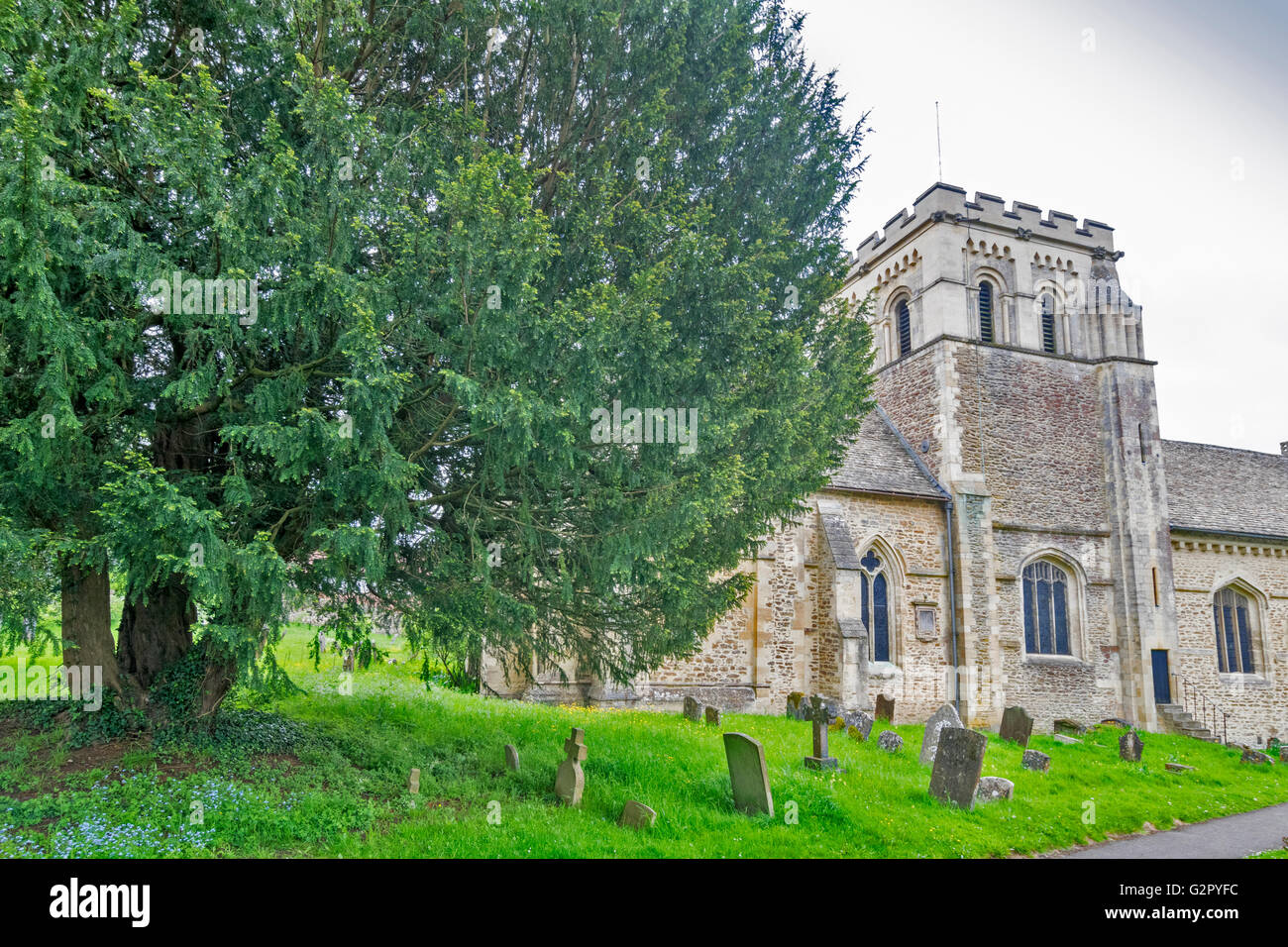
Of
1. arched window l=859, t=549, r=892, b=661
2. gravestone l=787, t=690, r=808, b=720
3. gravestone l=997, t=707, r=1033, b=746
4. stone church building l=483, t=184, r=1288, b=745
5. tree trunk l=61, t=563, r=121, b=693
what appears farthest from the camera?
arched window l=859, t=549, r=892, b=661

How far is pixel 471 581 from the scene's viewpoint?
260 inches

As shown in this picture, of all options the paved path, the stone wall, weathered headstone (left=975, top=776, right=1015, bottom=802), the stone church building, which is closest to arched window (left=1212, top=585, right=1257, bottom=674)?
the stone church building

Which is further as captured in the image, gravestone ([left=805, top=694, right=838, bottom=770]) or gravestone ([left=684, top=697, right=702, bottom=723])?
gravestone ([left=684, top=697, right=702, bottom=723])

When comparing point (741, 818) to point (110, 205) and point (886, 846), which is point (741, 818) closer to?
point (886, 846)

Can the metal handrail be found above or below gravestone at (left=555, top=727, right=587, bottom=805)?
below

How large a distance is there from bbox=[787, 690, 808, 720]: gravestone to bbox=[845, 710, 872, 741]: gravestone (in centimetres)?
134

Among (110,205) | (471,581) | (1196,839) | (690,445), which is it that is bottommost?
(1196,839)

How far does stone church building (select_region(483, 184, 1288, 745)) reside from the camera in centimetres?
1609

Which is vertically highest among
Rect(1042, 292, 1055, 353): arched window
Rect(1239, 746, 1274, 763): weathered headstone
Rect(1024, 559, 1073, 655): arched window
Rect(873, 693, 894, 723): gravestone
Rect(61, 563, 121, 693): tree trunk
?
Rect(1042, 292, 1055, 353): arched window

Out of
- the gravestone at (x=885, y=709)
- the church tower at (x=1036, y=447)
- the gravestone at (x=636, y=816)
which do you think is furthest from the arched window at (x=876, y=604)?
the gravestone at (x=636, y=816)

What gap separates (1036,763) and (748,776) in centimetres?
598

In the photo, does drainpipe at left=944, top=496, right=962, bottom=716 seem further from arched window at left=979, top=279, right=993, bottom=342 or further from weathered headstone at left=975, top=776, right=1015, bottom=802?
weathered headstone at left=975, top=776, right=1015, bottom=802

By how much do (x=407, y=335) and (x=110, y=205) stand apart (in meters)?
2.13

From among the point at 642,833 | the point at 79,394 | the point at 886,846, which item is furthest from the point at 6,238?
the point at 886,846
